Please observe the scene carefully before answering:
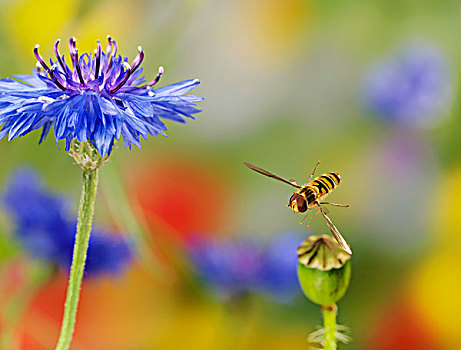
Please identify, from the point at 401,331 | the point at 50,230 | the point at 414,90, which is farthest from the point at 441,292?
the point at 50,230

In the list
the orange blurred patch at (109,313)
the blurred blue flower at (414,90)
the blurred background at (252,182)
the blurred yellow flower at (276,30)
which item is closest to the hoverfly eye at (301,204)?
the blurred background at (252,182)

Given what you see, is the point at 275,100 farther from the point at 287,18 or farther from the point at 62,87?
the point at 62,87

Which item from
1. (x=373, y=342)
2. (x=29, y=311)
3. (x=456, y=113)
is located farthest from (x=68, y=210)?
(x=456, y=113)

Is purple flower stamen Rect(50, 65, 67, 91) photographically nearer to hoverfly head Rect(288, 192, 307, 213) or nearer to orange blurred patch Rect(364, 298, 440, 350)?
hoverfly head Rect(288, 192, 307, 213)

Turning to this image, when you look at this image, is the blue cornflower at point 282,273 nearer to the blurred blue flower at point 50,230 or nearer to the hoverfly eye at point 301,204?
the blurred blue flower at point 50,230

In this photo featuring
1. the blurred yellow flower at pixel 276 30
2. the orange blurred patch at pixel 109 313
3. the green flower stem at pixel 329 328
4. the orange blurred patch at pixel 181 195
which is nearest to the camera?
the green flower stem at pixel 329 328
